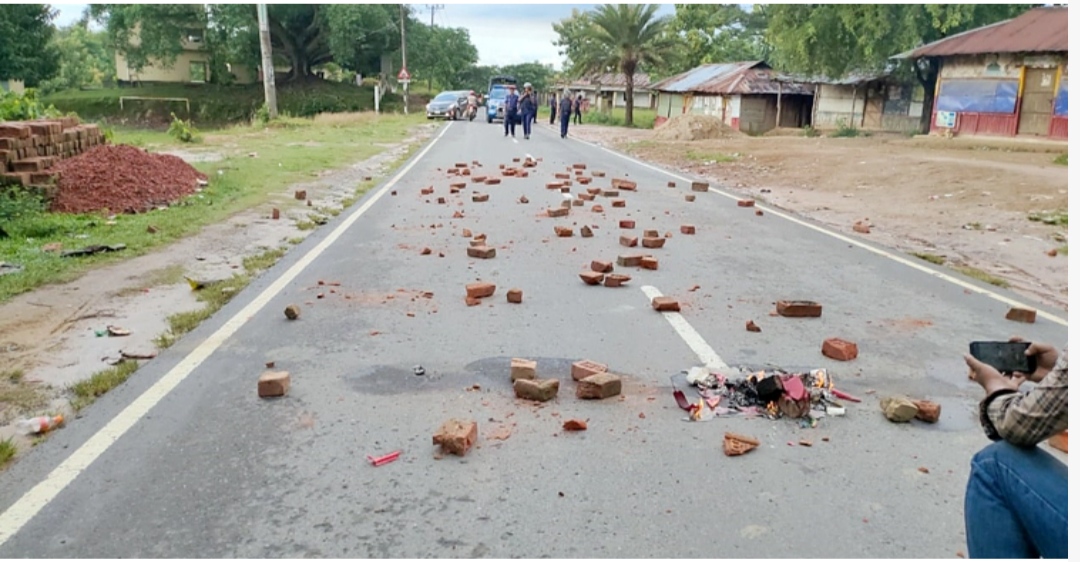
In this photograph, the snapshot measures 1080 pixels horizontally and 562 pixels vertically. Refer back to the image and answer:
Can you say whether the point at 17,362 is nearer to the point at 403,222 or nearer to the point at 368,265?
the point at 368,265

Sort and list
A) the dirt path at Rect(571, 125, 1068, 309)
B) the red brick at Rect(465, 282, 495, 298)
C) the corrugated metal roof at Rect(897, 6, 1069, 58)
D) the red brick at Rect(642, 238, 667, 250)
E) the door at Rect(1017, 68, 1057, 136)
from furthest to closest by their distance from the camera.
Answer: the door at Rect(1017, 68, 1057, 136)
the corrugated metal roof at Rect(897, 6, 1069, 58)
the dirt path at Rect(571, 125, 1068, 309)
the red brick at Rect(642, 238, 667, 250)
the red brick at Rect(465, 282, 495, 298)

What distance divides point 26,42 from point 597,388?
182ft

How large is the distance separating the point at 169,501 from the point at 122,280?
15.3 feet

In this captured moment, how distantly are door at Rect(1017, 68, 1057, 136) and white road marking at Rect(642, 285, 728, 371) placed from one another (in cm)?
2590

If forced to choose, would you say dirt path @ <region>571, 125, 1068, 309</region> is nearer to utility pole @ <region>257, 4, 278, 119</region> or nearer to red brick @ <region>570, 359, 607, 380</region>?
red brick @ <region>570, 359, 607, 380</region>

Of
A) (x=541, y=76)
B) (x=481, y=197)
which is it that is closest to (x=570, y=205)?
(x=481, y=197)

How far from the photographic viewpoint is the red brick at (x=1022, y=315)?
6340 mm

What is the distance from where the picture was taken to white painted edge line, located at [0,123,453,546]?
332 centimetres

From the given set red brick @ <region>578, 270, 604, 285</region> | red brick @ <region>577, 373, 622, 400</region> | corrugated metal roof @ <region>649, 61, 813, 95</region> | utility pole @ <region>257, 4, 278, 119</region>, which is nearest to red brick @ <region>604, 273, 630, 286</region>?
red brick @ <region>578, 270, 604, 285</region>

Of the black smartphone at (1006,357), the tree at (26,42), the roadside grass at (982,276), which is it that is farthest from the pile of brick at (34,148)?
the tree at (26,42)

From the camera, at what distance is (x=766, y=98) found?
4434cm

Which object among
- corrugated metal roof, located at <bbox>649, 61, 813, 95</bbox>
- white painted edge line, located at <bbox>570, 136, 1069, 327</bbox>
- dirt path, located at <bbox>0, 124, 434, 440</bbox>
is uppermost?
corrugated metal roof, located at <bbox>649, 61, 813, 95</bbox>

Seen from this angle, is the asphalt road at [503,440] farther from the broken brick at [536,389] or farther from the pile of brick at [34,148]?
the pile of brick at [34,148]

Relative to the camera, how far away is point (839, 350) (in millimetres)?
5316
